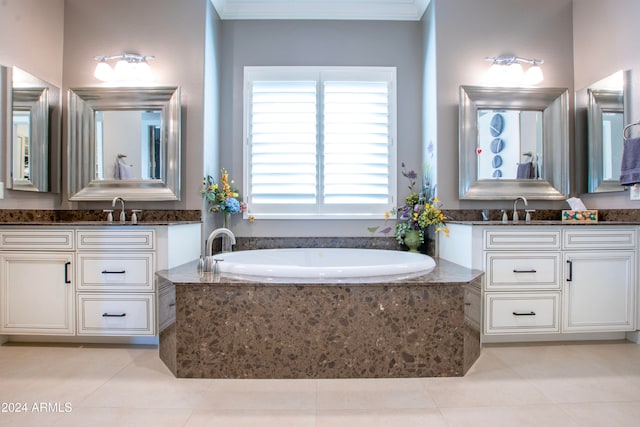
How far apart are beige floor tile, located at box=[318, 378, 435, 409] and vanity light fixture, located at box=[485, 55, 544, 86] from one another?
92.2 inches

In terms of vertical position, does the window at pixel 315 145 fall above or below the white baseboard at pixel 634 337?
above

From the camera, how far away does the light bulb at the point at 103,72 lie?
Answer: 2656mm

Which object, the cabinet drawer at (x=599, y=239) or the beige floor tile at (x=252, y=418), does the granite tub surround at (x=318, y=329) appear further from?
the cabinet drawer at (x=599, y=239)

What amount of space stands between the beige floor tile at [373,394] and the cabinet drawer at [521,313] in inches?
30.3

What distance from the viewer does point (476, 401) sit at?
1.58m

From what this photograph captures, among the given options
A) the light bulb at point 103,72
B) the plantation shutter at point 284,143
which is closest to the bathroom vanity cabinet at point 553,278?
the plantation shutter at point 284,143

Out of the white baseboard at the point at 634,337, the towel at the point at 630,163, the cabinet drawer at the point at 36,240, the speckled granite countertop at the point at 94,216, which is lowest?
the white baseboard at the point at 634,337

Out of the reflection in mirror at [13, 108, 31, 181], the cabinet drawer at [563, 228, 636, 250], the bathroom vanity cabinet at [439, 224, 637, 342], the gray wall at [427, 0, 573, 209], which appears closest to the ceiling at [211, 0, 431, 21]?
the gray wall at [427, 0, 573, 209]

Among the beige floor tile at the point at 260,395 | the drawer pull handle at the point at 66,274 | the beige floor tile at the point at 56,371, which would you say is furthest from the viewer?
the drawer pull handle at the point at 66,274

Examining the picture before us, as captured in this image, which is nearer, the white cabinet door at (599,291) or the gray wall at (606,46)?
the white cabinet door at (599,291)

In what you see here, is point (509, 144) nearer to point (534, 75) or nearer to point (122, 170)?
point (534, 75)

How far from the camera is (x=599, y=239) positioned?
2.26m

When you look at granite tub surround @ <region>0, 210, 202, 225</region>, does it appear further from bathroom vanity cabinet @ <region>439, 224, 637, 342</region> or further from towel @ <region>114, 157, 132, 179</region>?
bathroom vanity cabinet @ <region>439, 224, 637, 342</region>

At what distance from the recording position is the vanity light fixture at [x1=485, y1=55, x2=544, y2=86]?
2.72m
